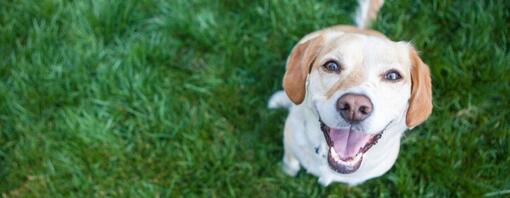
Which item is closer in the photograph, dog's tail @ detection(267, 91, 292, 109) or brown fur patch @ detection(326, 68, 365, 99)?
brown fur patch @ detection(326, 68, 365, 99)

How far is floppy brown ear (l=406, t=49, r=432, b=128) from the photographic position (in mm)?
2588

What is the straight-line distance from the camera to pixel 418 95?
2578 millimetres

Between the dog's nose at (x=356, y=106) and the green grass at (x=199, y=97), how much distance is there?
1177 mm

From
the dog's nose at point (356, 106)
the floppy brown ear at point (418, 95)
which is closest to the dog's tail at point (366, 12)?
the floppy brown ear at point (418, 95)

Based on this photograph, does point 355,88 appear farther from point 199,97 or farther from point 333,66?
point 199,97

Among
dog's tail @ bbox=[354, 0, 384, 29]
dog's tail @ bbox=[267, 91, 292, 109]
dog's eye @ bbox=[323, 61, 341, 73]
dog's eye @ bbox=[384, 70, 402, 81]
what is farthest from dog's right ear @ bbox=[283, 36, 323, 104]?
dog's tail @ bbox=[354, 0, 384, 29]

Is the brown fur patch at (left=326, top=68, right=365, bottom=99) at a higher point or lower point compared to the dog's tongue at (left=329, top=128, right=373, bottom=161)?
higher

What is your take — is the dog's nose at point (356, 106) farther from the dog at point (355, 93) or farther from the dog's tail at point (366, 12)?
the dog's tail at point (366, 12)

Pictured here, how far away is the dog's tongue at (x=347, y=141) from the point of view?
8.67 feet

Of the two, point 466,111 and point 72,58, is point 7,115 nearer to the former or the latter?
point 72,58

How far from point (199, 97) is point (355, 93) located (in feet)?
5.31

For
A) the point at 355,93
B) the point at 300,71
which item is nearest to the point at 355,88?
the point at 355,93

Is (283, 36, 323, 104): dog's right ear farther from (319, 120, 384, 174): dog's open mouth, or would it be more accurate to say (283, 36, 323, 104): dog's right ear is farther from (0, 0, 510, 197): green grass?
(0, 0, 510, 197): green grass

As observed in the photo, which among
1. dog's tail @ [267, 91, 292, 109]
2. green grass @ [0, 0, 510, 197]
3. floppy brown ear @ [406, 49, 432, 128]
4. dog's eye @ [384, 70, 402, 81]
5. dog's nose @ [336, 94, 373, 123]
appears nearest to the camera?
dog's nose @ [336, 94, 373, 123]
